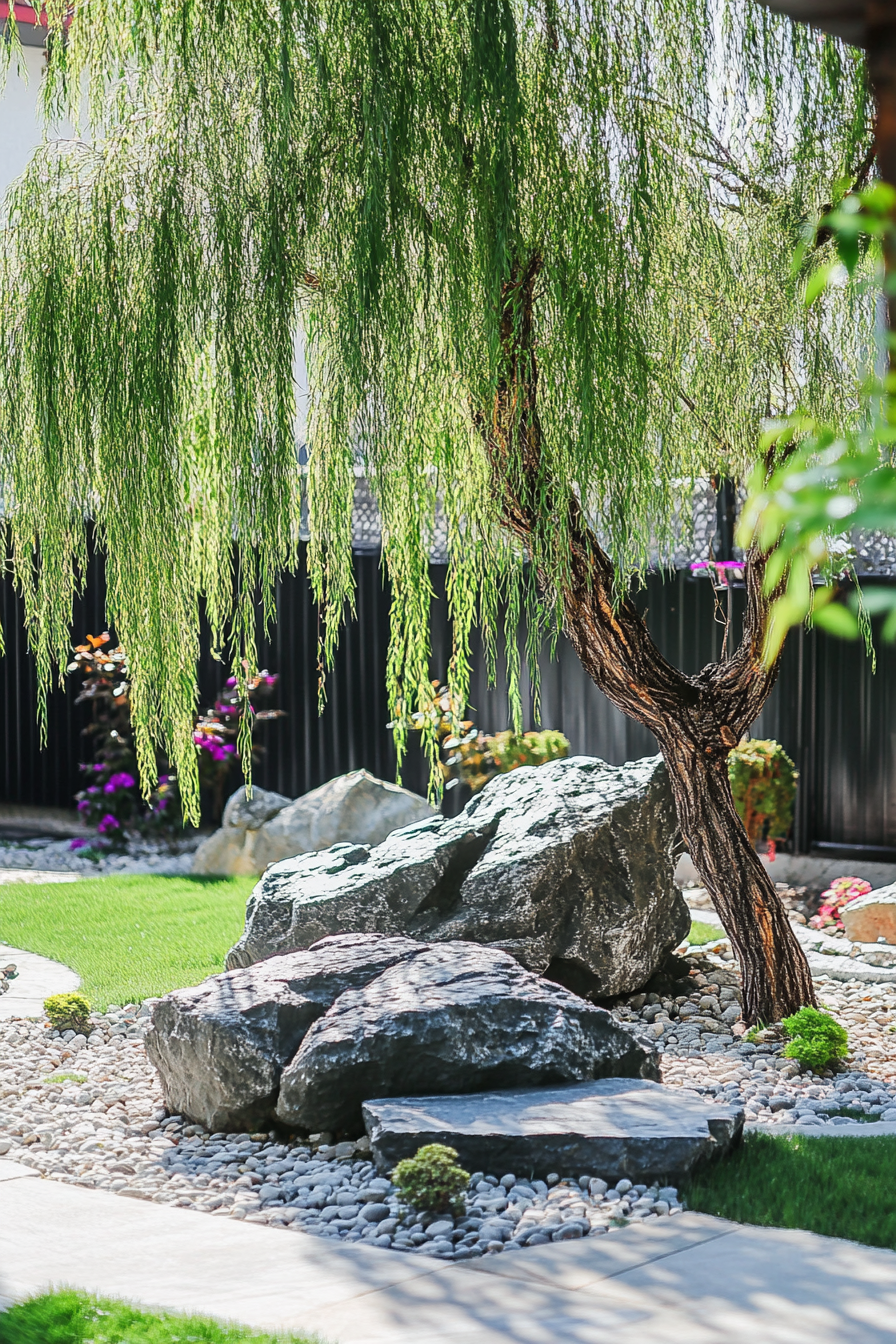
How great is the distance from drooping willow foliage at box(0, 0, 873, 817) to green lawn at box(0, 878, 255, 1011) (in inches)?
111

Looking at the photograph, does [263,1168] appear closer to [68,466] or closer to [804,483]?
[68,466]

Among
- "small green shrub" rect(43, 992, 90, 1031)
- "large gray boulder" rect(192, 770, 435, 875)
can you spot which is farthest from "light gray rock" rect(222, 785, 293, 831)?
"small green shrub" rect(43, 992, 90, 1031)

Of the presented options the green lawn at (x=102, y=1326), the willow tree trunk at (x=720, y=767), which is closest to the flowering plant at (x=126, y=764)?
the willow tree trunk at (x=720, y=767)

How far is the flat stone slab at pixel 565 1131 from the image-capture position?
3.92m

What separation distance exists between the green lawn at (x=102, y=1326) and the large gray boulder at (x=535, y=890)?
121 inches

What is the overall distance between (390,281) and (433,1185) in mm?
2511

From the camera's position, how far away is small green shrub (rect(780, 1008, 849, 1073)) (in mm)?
5238

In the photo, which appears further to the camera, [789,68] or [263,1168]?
[789,68]

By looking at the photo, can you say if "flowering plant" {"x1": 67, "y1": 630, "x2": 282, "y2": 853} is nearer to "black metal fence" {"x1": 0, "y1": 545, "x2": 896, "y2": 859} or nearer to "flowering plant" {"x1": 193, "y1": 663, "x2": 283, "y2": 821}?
"flowering plant" {"x1": 193, "y1": 663, "x2": 283, "y2": 821}

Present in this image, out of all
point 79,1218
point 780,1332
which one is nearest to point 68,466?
point 79,1218

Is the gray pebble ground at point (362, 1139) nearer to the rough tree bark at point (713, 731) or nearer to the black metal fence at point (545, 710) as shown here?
the rough tree bark at point (713, 731)

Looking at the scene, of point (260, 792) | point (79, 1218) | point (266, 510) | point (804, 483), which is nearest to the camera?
point (804, 483)

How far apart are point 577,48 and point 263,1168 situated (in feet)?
11.6

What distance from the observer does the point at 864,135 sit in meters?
4.72
